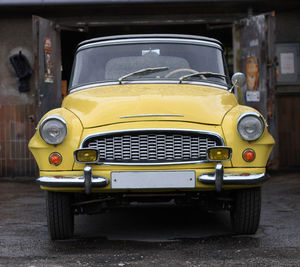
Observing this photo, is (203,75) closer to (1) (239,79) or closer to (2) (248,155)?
(1) (239,79)

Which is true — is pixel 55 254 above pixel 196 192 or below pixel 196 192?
below

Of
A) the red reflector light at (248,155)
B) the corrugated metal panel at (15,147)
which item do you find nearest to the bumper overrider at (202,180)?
the red reflector light at (248,155)

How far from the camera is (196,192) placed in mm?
4762

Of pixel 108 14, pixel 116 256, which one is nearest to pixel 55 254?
pixel 116 256

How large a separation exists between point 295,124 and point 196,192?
21.0 ft

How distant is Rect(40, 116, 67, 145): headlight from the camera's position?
4605 mm

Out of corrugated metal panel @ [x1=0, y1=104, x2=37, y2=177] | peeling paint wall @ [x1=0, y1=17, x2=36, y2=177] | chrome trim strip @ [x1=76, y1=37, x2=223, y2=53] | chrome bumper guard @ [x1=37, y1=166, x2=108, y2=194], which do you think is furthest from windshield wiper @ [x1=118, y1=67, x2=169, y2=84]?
corrugated metal panel @ [x1=0, y1=104, x2=37, y2=177]

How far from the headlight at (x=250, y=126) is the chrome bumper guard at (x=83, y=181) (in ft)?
3.45

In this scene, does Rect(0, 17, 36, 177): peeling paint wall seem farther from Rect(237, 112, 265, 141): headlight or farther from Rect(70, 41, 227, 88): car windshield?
Rect(237, 112, 265, 141): headlight

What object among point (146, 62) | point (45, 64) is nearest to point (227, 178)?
point (146, 62)

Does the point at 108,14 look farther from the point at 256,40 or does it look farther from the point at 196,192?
the point at 196,192

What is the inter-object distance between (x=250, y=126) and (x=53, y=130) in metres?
1.44

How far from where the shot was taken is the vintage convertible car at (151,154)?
4.50m

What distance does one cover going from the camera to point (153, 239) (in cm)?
495
